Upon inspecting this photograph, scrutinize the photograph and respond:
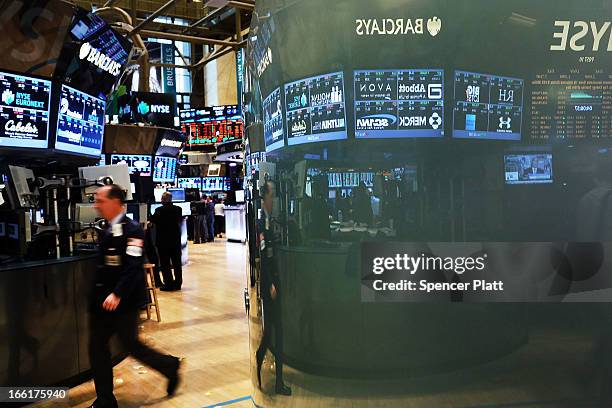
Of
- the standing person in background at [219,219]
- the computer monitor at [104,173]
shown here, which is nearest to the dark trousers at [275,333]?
the computer monitor at [104,173]

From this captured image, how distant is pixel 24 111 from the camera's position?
5.43 m

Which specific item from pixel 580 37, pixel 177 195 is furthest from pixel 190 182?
pixel 580 37

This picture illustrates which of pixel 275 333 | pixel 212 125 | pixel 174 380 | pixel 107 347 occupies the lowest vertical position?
pixel 174 380

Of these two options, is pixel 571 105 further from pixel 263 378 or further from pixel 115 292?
pixel 115 292

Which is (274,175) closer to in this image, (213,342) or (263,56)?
(263,56)

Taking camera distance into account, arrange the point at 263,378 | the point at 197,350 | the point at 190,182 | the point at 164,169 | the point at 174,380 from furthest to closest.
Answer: the point at 190,182, the point at 164,169, the point at 197,350, the point at 174,380, the point at 263,378

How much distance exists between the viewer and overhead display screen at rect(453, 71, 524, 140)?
101 inches

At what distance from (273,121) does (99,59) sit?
4.13 m

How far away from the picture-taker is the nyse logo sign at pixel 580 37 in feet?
8.46

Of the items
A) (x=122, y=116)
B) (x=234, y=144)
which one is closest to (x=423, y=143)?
(x=122, y=116)

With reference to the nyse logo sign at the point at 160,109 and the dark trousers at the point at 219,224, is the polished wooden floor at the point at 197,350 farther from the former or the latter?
the dark trousers at the point at 219,224

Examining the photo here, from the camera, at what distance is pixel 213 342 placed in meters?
5.55

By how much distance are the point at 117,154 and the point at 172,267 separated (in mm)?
3891

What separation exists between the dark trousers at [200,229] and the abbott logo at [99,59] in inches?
403
